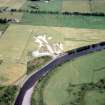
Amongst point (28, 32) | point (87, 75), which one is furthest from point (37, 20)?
point (87, 75)

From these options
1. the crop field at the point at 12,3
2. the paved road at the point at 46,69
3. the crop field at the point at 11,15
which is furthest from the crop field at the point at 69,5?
the paved road at the point at 46,69

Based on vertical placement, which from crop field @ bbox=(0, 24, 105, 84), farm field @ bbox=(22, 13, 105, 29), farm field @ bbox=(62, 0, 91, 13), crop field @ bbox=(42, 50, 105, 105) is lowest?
crop field @ bbox=(42, 50, 105, 105)

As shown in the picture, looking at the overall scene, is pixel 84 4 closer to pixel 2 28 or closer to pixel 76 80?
pixel 2 28

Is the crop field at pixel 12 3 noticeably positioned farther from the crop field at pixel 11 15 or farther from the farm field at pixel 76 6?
the farm field at pixel 76 6

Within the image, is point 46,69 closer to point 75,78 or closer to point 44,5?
point 75,78

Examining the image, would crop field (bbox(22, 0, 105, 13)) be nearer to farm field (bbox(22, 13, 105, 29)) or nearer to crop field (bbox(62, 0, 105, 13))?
crop field (bbox(62, 0, 105, 13))

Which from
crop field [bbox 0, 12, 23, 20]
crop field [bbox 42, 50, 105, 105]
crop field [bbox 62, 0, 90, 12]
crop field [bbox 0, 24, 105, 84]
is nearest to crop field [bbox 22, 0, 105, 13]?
crop field [bbox 62, 0, 90, 12]
